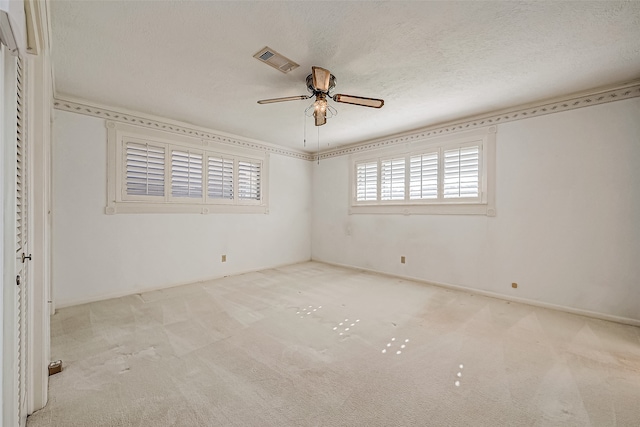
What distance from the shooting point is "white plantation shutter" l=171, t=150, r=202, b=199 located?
13.4 ft

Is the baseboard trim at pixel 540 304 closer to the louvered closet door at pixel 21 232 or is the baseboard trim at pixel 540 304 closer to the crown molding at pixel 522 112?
the crown molding at pixel 522 112

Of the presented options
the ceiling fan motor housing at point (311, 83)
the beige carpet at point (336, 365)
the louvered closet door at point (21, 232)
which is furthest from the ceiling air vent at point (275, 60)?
the beige carpet at point (336, 365)

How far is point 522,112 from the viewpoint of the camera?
11.3ft

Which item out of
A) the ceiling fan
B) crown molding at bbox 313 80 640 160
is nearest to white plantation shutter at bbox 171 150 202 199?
the ceiling fan

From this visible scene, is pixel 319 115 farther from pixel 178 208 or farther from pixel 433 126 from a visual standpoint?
pixel 178 208

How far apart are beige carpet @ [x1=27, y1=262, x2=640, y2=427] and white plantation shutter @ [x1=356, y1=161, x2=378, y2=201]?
222cm

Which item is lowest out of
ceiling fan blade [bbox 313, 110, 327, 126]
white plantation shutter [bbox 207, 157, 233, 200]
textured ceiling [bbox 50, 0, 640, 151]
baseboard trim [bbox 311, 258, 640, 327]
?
baseboard trim [bbox 311, 258, 640, 327]

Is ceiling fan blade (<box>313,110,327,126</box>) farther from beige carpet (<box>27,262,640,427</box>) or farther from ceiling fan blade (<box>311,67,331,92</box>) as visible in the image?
beige carpet (<box>27,262,640,427</box>)

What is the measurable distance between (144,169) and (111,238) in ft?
3.31

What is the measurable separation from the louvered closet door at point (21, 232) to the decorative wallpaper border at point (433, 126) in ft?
8.26

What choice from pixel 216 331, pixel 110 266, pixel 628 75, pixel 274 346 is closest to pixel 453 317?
pixel 274 346

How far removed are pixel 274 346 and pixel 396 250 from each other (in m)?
2.97

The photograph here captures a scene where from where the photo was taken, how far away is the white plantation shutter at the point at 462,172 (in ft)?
12.6

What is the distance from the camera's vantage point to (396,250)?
15.5 feet
